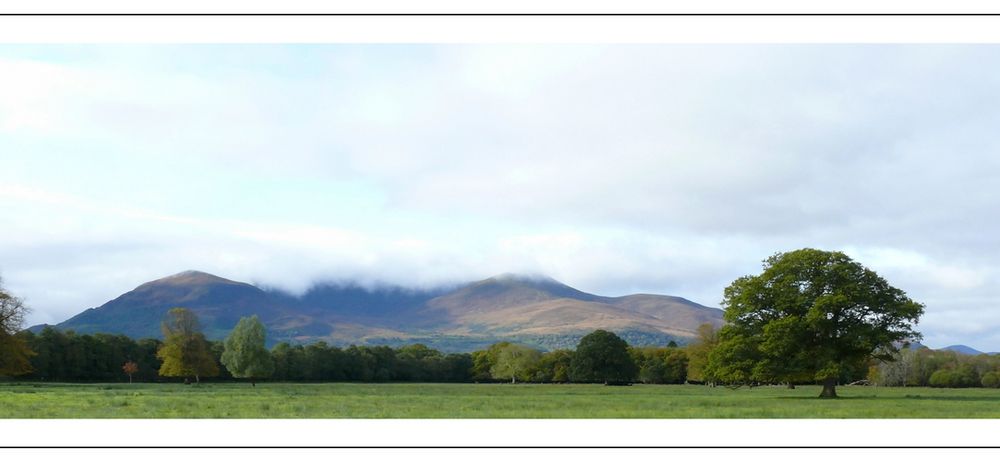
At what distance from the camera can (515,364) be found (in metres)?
174

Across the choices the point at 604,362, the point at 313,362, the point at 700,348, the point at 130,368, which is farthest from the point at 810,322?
the point at 313,362

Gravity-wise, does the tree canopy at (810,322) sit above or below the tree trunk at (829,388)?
above

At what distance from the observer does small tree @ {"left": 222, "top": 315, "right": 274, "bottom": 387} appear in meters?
114

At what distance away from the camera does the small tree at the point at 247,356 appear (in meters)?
114

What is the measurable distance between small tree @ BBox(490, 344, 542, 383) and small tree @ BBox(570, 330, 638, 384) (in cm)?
2529

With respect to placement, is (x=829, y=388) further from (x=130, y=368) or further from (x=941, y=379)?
(x=130, y=368)

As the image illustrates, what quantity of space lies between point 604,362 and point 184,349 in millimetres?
66664

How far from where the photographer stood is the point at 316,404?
47156 mm

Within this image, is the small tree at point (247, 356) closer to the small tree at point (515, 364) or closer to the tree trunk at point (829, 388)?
the small tree at point (515, 364)

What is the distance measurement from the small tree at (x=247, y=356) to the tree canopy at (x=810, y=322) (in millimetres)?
70031

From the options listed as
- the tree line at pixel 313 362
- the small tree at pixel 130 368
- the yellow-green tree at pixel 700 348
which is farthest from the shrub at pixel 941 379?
the small tree at pixel 130 368
